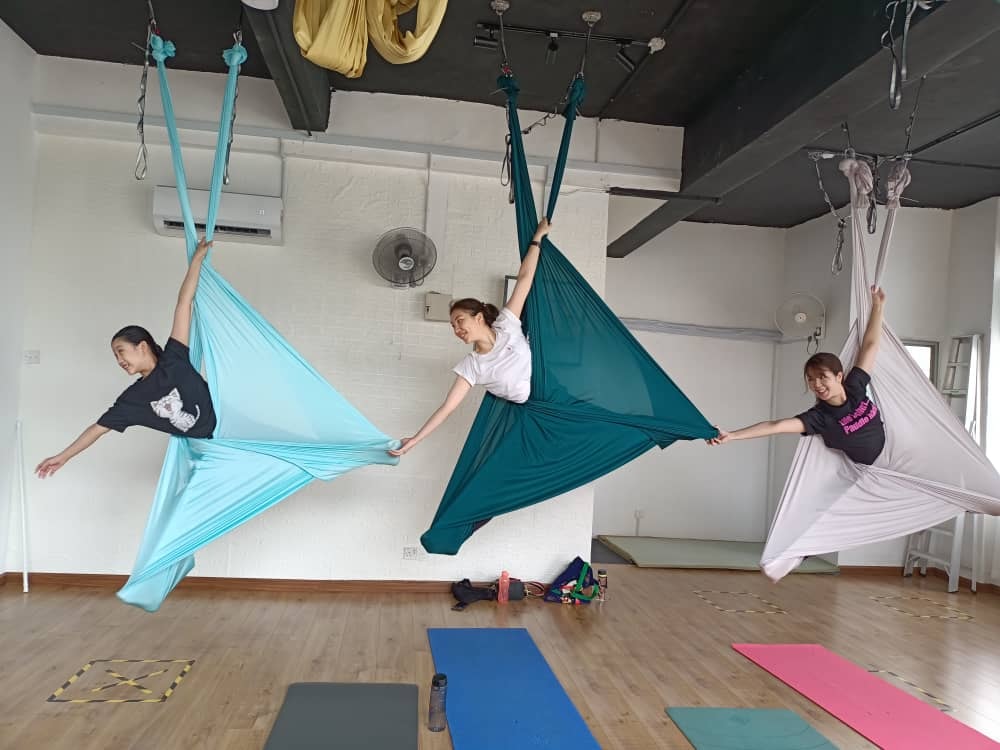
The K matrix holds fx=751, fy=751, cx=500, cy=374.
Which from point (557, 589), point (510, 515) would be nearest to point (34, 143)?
point (510, 515)

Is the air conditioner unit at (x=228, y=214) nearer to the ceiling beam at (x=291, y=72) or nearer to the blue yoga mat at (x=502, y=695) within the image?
the ceiling beam at (x=291, y=72)

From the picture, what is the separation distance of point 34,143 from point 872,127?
4.95 meters

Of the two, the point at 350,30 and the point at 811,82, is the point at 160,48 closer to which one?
the point at 350,30

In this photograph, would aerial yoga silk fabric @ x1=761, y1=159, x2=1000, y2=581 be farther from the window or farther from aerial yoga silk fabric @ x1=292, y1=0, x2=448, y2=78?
the window

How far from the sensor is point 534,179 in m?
4.89

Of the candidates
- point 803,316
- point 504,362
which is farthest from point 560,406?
point 803,316

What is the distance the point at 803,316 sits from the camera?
6.24 meters

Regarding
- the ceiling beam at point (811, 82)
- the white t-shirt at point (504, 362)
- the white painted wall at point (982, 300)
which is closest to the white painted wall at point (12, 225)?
the white t-shirt at point (504, 362)

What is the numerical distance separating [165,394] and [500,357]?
4.56ft

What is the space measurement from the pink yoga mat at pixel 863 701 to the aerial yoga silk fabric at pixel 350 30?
3112mm

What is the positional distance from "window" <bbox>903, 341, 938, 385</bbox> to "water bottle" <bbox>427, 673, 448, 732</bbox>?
16.4 feet

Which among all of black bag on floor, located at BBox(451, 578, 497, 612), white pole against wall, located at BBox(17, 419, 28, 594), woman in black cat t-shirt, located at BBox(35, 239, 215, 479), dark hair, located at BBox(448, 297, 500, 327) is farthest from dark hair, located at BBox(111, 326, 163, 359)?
black bag on floor, located at BBox(451, 578, 497, 612)

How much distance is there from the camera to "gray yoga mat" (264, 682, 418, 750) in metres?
2.57

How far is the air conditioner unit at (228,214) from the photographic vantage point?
4352mm
